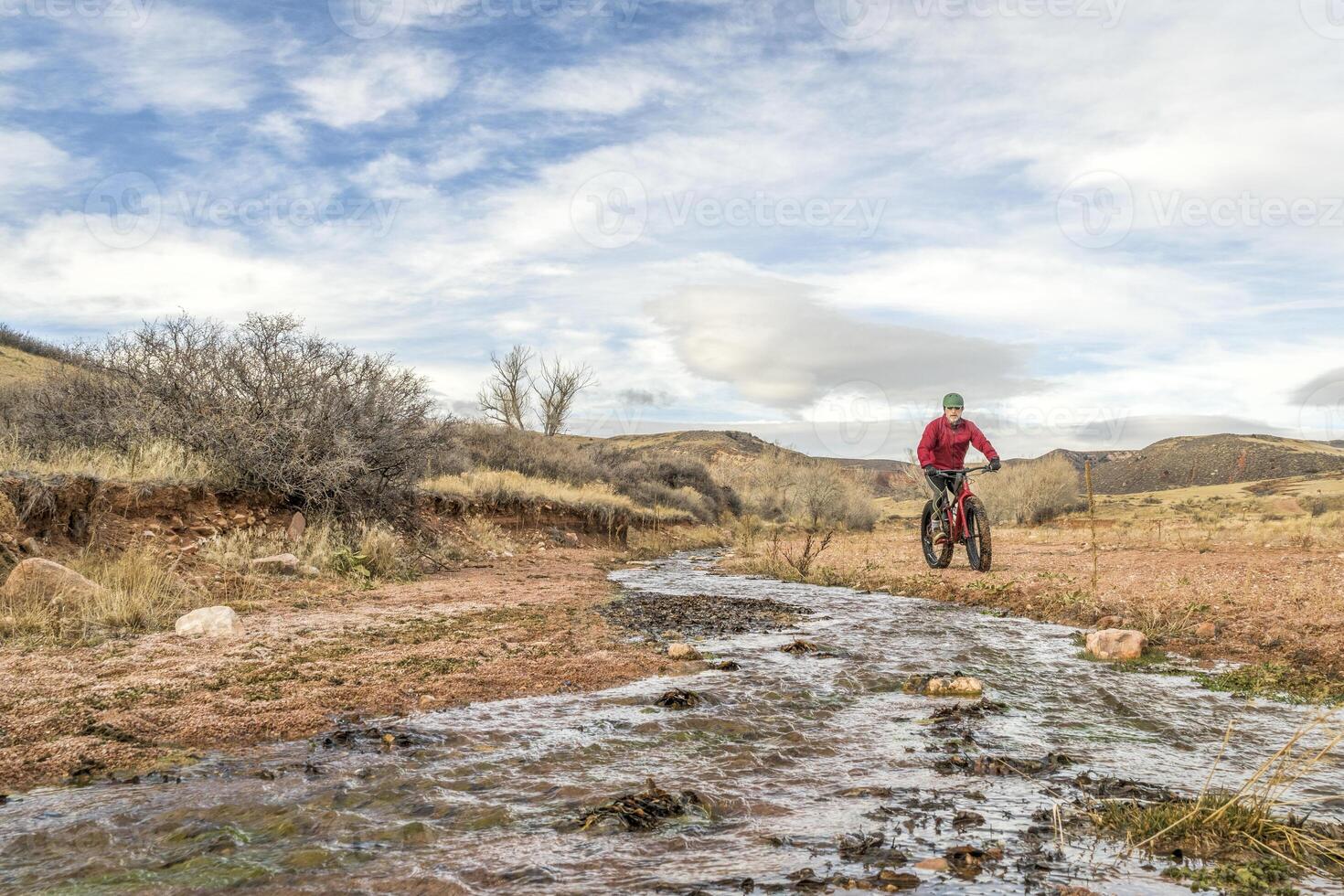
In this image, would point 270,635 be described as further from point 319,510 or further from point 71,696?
point 319,510

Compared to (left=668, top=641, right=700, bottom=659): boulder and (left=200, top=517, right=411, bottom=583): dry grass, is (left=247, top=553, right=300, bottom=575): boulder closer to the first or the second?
(left=200, top=517, right=411, bottom=583): dry grass

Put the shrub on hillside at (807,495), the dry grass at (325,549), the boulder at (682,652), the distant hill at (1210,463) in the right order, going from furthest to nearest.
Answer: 1. the distant hill at (1210,463)
2. the shrub on hillside at (807,495)
3. the dry grass at (325,549)
4. the boulder at (682,652)

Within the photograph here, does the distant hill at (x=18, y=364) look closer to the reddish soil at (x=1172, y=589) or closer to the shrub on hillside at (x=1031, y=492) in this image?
the reddish soil at (x=1172, y=589)

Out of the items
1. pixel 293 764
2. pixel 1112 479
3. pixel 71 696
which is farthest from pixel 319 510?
pixel 1112 479

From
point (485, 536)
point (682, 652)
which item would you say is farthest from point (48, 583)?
point (485, 536)

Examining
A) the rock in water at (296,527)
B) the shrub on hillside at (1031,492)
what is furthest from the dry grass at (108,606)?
the shrub on hillside at (1031,492)

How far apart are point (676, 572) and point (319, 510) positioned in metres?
7.28

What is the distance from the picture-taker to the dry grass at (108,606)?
21.1 feet

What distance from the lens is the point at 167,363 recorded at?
13.1m

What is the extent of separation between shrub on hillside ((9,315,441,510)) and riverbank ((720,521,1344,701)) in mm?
7469

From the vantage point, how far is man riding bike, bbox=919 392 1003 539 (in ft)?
39.2

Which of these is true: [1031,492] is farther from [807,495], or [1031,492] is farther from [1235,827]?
[1235,827]

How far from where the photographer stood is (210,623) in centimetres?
690

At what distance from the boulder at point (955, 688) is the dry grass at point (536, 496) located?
1601 cm
